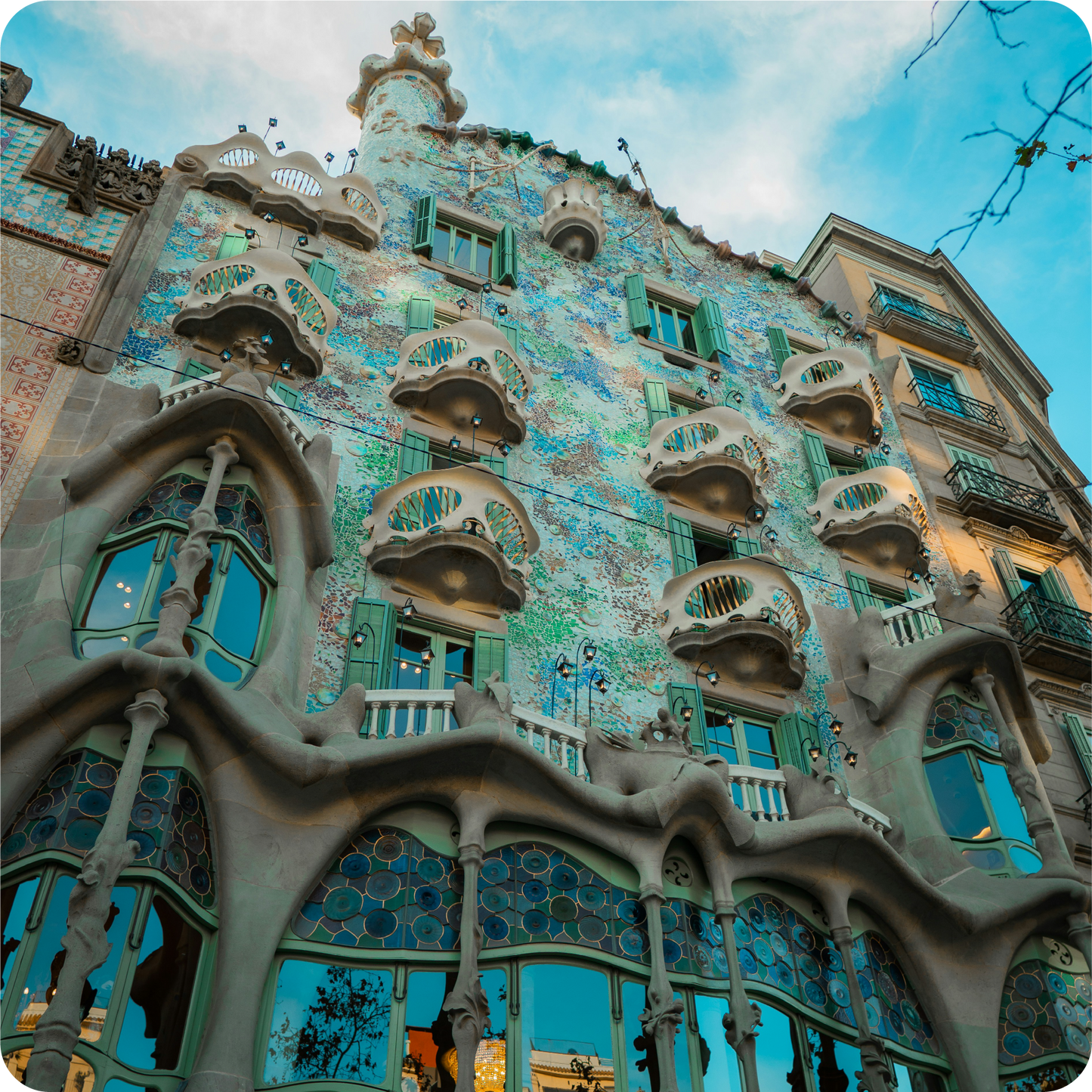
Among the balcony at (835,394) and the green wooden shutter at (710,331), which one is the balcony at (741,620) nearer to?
the balcony at (835,394)

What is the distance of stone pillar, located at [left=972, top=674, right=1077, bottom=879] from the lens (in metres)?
14.1

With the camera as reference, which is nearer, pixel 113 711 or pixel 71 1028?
pixel 71 1028

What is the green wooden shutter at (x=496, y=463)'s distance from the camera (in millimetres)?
16828

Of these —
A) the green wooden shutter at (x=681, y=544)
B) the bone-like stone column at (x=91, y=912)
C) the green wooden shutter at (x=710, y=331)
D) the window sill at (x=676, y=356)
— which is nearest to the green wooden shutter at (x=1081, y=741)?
the green wooden shutter at (x=681, y=544)

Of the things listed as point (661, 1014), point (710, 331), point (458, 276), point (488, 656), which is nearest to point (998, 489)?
point (710, 331)

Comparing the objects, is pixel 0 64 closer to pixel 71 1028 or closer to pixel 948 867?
pixel 71 1028

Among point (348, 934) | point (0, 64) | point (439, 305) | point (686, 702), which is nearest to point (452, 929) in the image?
point (348, 934)

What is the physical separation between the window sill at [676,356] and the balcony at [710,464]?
2.84 m

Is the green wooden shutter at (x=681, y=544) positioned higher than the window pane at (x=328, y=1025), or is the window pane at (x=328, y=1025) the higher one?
the green wooden shutter at (x=681, y=544)

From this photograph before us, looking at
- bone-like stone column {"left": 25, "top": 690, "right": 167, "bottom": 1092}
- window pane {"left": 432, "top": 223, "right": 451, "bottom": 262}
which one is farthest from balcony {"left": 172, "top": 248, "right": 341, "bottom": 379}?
bone-like stone column {"left": 25, "top": 690, "right": 167, "bottom": 1092}

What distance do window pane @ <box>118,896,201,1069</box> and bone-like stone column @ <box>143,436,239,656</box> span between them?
236 cm

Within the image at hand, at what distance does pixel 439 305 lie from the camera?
19219mm

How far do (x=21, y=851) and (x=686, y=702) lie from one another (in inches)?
338

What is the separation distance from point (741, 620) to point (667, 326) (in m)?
9.03
